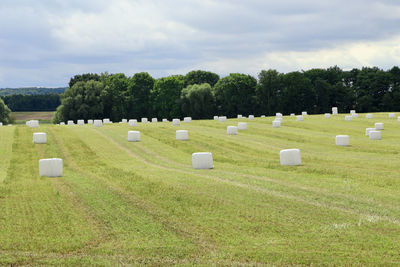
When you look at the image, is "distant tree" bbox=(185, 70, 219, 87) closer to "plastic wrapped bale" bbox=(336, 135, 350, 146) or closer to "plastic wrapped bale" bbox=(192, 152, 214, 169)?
"plastic wrapped bale" bbox=(336, 135, 350, 146)

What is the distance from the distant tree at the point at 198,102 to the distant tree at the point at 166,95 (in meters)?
4.86

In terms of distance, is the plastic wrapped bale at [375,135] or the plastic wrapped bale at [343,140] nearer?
the plastic wrapped bale at [343,140]

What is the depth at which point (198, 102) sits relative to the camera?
124938mm

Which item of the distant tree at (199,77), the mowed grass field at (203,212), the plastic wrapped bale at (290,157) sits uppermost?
the distant tree at (199,77)

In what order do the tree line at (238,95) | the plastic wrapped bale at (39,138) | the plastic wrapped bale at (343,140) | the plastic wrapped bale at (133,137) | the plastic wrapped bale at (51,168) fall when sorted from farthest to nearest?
the tree line at (238,95)
the plastic wrapped bale at (133,137)
the plastic wrapped bale at (39,138)
the plastic wrapped bale at (343,140)
the plastic wrapped bale at (51,168)

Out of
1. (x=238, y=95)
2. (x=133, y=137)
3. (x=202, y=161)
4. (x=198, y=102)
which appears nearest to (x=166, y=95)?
(x=198, y=102)

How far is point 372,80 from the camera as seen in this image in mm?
126312

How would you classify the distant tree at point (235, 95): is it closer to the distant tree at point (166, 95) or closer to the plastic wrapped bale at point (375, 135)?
the distant tree at point (166, 95)

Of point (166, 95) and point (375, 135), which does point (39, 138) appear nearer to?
point (375, 135)

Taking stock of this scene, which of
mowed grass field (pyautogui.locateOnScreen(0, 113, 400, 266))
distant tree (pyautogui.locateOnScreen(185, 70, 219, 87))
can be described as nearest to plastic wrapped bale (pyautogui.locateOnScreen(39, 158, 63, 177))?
mowed grass field (pyautogui.locateOnScreen(0, 113, 400, 266))

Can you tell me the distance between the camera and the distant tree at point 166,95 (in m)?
134

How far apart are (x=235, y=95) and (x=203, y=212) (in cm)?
11440

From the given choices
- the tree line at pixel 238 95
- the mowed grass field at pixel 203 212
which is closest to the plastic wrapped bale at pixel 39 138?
the mowed grass field at pixel 203 212

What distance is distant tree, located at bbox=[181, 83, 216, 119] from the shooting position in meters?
125
